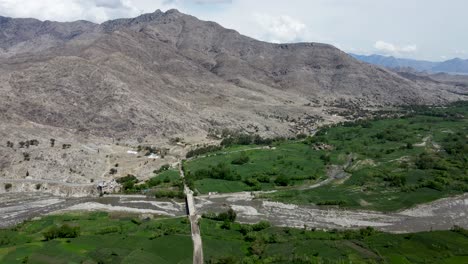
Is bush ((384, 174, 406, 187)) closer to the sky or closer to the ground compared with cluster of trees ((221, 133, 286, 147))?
closer to the ground

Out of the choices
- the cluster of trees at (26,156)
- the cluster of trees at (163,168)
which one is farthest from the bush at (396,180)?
the cluster of trees at (26,156)

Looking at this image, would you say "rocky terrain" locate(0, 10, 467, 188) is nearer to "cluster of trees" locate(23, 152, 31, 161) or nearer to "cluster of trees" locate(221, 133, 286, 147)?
"cluster of trees" locate(23, 152, 31, 161)

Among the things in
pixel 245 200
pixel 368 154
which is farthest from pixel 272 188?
pixel 368 154

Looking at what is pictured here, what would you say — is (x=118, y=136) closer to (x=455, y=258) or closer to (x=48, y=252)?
(x=48, y=252)

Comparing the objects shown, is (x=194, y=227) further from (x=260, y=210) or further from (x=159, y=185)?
(x=159, y=185)

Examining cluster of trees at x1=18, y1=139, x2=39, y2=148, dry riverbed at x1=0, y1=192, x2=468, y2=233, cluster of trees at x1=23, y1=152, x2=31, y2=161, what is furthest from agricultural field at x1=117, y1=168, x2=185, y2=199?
cluster of trees at x1=18, y1=139, x2=39, y2=148

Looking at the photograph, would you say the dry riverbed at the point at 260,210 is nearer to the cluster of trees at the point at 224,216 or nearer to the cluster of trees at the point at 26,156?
the cluster of trees at the point at 224,216

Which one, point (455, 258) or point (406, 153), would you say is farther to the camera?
point (406, 153)
